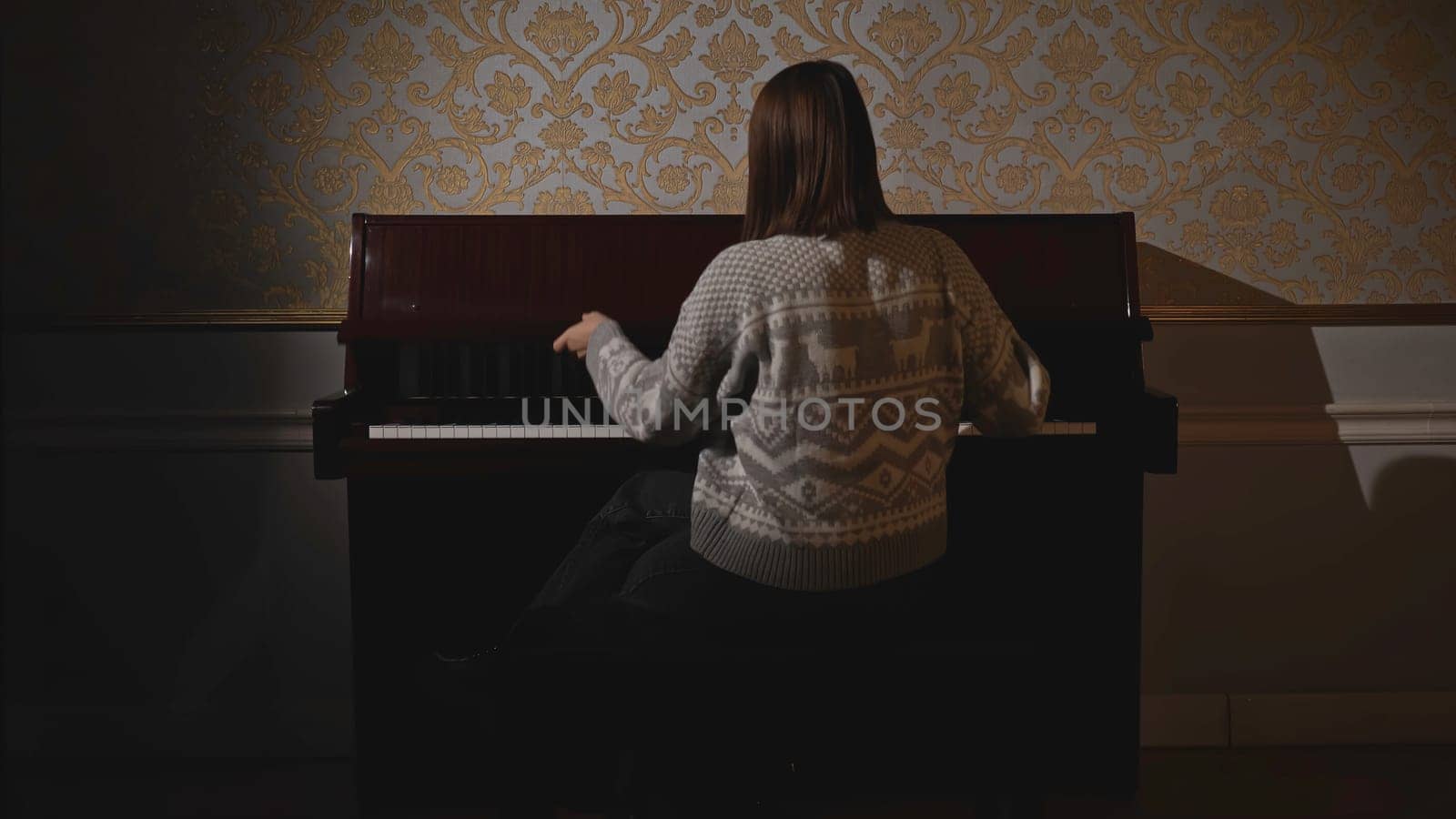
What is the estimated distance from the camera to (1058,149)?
2.27 meters

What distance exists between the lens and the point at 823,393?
4.12ft

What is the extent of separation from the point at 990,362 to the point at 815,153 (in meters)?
0.35

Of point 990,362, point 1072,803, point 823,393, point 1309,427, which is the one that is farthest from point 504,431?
point 1309,427

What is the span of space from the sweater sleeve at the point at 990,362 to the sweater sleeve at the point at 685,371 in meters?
0.29

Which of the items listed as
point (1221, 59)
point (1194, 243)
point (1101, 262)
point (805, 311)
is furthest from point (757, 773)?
point (1221, 59)

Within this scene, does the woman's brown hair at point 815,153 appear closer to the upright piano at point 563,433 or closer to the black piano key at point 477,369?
the upright piano at point 563,433

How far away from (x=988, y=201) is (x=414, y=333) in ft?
4.04

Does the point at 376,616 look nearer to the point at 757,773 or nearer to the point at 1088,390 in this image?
the point at 757,773

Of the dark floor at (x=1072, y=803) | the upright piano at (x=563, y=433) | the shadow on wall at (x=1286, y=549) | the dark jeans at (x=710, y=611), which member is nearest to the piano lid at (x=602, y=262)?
the upright piano at (x=563, y=433)

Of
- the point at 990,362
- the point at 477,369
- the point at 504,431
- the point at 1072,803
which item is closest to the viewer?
the point at 990,362

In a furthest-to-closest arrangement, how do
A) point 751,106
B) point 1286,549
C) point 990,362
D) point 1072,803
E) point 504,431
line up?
point 1286,549 → point 751,106 → point 1072,803 → point 504,431 → point 990,362

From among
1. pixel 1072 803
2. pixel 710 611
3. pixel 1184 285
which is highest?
pixel 1184 285

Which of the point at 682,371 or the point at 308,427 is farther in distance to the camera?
the point at 308,427

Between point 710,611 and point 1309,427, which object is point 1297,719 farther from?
point 710,611
